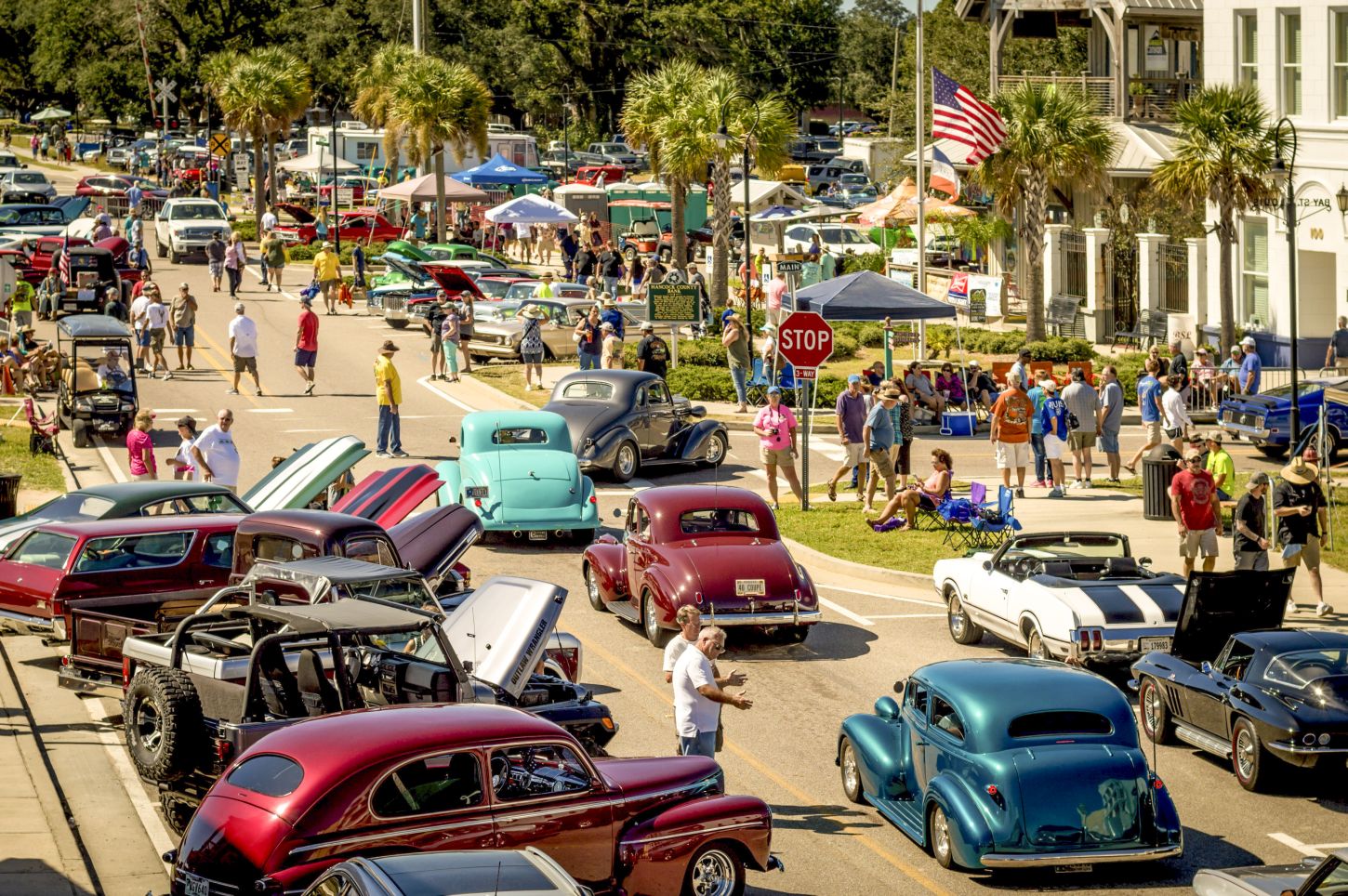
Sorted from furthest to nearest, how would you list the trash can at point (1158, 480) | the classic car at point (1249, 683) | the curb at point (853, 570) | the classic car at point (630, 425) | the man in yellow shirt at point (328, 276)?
the man in yellow shirt at point (328, 276) → the classic car at point (630, 425) → the trash can at point (1158, 480) → the curb at point (853, 570) → the classic car at point (1249, 683)

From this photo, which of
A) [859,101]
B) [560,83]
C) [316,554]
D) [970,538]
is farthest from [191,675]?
[859,101]

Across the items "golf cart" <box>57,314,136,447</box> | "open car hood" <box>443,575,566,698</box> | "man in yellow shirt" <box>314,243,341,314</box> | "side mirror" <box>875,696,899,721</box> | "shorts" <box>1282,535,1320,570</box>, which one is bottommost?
"side mirror" <box>875,696,899,721</box>

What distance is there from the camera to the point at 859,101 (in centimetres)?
12588

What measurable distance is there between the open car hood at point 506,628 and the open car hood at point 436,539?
2.58 meters

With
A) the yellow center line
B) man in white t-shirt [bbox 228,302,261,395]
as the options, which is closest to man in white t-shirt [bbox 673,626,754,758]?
the yellow center line

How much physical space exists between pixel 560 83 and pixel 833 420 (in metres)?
71.9

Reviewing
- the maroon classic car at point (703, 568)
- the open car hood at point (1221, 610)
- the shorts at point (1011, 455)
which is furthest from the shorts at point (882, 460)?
the open car hood at point (1221, 610)

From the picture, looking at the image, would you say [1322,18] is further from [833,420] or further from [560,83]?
[560,83]

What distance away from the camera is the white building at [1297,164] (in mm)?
38250

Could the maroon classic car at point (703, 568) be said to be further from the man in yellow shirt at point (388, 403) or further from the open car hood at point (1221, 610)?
the man in yellow shirt at point (388, 403)

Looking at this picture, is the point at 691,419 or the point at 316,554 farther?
the point at 691,419

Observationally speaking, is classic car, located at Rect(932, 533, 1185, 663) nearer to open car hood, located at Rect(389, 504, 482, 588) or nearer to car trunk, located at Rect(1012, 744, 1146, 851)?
car trunk, located at Rect(1012, 744, 1146, 851)

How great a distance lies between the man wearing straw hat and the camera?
1941 centimetres

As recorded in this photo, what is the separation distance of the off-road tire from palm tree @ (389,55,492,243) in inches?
1726
